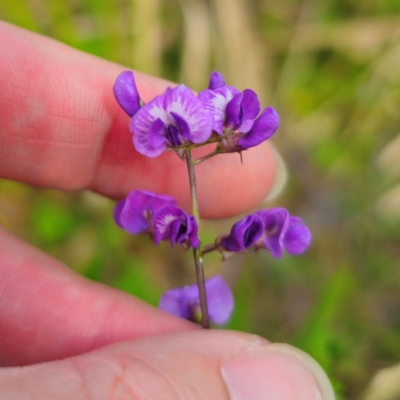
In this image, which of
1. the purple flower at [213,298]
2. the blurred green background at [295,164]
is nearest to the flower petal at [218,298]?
the purple flower at [213,298]

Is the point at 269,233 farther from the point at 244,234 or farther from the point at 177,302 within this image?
the point at 177,302

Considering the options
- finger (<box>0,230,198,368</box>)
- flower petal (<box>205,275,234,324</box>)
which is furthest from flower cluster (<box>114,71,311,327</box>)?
finger (<box>0,230,198,368</box>)

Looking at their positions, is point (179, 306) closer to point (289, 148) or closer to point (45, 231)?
point (45, 231)

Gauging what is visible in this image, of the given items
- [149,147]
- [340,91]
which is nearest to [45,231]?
[149,147]

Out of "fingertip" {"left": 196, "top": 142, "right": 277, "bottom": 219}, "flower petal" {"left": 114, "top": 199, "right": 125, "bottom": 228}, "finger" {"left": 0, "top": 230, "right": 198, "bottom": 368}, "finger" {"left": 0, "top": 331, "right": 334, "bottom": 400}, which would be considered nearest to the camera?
"finger" {"left": 0, "top": 331, "right": 334, "bottom": 400}

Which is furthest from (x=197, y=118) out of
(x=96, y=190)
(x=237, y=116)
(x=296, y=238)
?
(x=96, y=190)

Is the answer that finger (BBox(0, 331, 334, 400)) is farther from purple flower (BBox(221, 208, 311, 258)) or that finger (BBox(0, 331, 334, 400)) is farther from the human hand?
purple flower (BBox(221, 208, 311, 258))
